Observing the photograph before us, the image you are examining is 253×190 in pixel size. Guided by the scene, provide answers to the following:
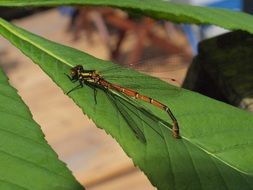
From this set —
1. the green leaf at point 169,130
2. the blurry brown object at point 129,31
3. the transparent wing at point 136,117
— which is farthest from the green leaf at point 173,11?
Answer: the blurry brown object at point 129,31

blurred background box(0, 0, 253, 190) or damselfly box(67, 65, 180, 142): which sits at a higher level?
damselfly box(67, 65, 180, 142)

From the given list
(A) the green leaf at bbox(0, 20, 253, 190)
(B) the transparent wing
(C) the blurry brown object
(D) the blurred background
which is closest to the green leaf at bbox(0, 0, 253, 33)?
(A) the green leaf at bbox(0, 20, 253, 190)

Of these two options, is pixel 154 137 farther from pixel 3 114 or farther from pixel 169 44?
pixel 169 44

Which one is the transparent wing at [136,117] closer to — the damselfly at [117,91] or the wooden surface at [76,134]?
the damselfly at [117,91]

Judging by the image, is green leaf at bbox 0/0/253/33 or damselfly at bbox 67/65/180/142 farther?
green leaf at bbox 0/0/253/33

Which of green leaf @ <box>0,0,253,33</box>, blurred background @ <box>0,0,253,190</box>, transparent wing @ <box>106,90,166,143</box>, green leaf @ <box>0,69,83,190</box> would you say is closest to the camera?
green leaf @ <box>0,69,83,190</box>

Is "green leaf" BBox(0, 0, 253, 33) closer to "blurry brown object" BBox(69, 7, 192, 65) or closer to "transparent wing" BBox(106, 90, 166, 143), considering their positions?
"transparent wing" BBox(106, 90, 166, 143)

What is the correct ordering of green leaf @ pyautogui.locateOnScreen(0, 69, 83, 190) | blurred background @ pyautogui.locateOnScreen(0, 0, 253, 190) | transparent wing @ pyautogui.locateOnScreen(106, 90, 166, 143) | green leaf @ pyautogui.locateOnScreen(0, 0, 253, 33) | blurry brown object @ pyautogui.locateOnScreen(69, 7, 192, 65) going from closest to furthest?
1. green leaf @ pyautogui.locateOnScreen(0, 69, 83, 190)
2. transparent wing @ pyautogui.locateOnScreen(106, 90, 166, 143)
3. green leaf @ pyautogui.locateOnScreen(0, 0, 253, 33)
4. blurred background @ pyautogui.locateOnScreen(0, 0, 253, 190)
5. blurry brown object @ pyautogui.locateOnScreen(69, 7, 192, 65)
